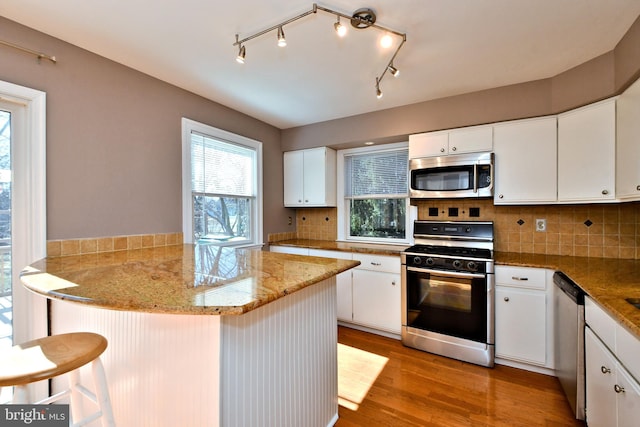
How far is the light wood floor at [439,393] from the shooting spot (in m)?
1.79

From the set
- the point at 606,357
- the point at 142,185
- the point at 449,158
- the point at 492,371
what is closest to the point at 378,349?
the point at 492,371

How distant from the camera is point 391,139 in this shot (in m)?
3.22

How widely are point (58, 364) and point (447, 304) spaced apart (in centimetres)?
264

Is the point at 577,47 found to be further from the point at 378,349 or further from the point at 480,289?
the point at 378,349

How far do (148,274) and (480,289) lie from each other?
2472 millimetres

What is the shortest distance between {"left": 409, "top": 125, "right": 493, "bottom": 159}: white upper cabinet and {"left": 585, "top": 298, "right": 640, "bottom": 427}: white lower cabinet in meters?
1.56

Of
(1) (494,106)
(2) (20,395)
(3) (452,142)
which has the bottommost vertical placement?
(2) (20,395)

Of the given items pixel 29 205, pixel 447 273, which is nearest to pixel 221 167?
pixel 29 205

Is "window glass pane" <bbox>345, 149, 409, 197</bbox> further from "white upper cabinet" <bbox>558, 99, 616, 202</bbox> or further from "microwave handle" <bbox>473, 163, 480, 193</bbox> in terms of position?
"white upper cabinet" <bbox>558, 99, 616, 202</bbox>

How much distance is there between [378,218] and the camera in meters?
3.59

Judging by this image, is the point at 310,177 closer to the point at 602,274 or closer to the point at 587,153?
the point at 587,153

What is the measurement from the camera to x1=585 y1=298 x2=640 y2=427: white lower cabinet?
113cm

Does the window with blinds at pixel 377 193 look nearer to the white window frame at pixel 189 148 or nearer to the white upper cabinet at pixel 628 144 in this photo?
the white window frame at pixel 189 148

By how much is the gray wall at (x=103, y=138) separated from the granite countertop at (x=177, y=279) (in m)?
0.37
